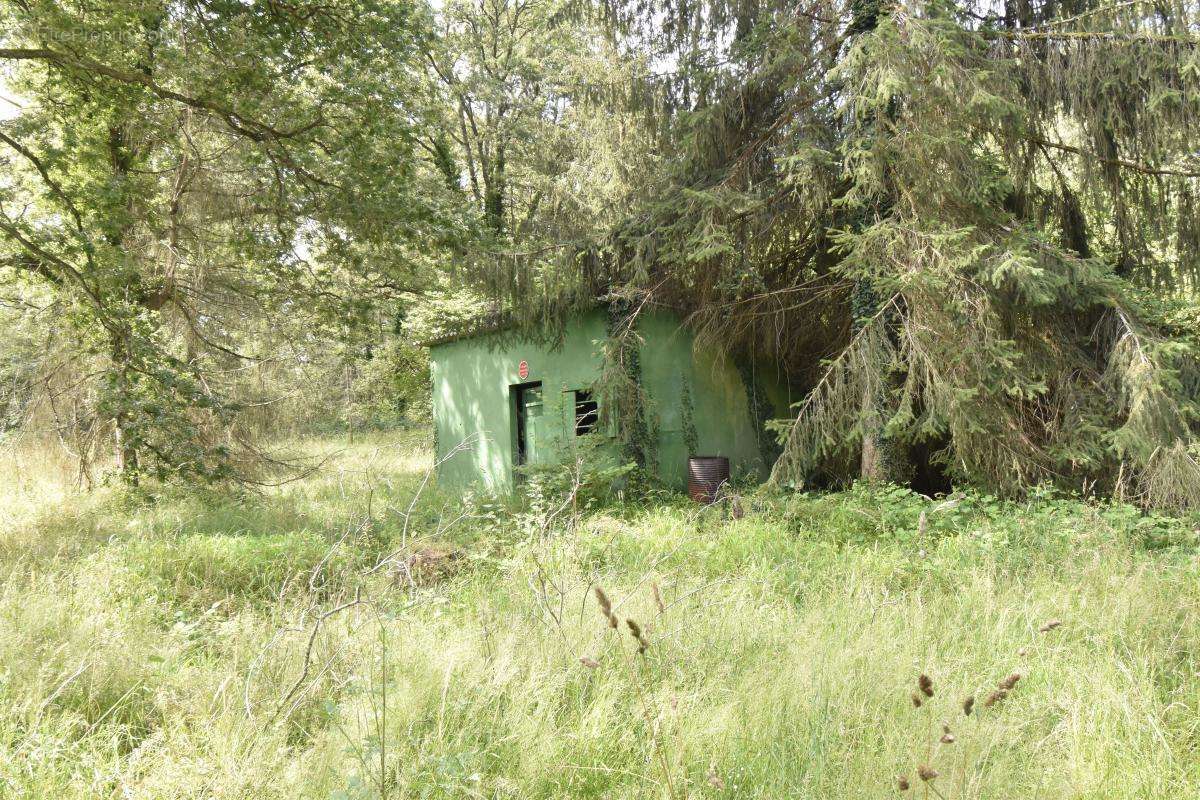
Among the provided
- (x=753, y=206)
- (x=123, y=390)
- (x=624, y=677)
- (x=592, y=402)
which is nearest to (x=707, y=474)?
(x=592, y=402)

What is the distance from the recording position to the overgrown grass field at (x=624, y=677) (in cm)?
242

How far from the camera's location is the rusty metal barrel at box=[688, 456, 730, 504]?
1005 cm

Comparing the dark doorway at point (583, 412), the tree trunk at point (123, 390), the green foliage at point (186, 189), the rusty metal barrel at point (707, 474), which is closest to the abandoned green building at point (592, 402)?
the dark doorway at point (583, 412)

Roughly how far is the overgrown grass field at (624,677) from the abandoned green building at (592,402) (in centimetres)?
498

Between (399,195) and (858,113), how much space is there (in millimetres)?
5571

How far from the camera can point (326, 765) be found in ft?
8.09

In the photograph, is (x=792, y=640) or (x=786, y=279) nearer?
(x=792, y=640)

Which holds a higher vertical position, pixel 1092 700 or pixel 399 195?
pixel 399 195

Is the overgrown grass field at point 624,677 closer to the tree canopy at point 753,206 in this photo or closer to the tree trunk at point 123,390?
the tree canopy at point 753,206

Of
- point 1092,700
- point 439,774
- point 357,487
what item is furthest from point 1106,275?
point 357,487

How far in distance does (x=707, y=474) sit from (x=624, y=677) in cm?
709

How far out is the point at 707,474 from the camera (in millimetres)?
10148

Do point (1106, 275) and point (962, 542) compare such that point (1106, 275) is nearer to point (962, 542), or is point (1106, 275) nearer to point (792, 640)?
point (962, 542)

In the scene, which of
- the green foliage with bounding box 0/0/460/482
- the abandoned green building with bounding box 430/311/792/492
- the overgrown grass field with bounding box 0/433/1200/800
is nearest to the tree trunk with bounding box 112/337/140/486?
the green foliage with bounding box 0/0/460/482
